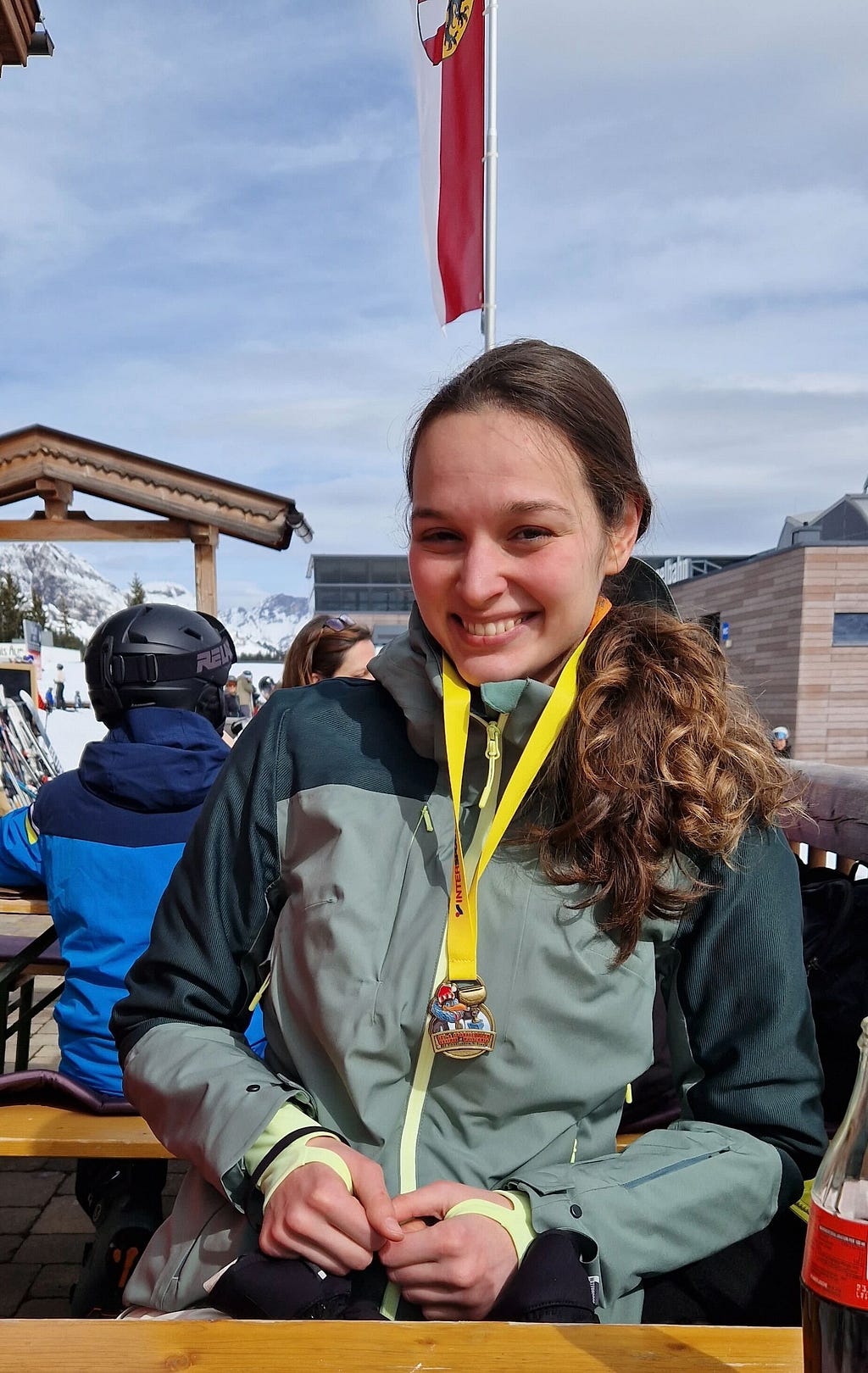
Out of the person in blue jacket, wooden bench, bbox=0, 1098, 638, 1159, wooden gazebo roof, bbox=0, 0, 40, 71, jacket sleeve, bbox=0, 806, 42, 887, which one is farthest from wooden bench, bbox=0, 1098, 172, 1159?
wooden gazebo roof, bbox=0, 0, 40, 71

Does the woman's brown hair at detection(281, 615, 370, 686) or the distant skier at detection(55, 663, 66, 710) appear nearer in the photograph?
the woman's brown hair at detection(281, 615, 370, 686)

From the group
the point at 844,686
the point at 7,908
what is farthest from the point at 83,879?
the point at 844,686

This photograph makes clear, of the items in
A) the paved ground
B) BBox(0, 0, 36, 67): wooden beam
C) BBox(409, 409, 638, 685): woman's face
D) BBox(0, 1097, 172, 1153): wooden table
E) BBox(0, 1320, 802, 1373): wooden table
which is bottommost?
the paved ground

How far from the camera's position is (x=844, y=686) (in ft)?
93.1

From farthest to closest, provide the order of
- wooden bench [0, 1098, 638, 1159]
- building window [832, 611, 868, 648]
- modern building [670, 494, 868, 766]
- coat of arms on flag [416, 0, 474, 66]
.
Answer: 1. building window [832, 611, 868, 648]
2. modern building [670, 494, 868, 766]
3. coat of arms on flag [416, 0, 474, 66]
4. wooden bench [0, 1098, 638, 1159]

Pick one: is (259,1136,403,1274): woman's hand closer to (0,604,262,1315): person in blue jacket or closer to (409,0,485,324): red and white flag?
(0,604,262,1315): person in blue jacket

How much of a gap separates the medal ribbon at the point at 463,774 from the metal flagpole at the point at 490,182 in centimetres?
683

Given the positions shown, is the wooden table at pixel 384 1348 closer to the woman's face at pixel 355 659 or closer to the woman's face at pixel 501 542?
the woman's face at pixel 501 542

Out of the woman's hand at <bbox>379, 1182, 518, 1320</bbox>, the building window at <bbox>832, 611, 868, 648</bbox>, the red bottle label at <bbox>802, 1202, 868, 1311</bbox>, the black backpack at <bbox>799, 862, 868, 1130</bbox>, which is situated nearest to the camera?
the red bottle label at <bbox>802, 1202, 868, 1311</bbox>

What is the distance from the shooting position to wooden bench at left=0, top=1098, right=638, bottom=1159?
8.38 feet

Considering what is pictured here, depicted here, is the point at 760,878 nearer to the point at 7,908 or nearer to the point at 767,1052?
the point at 767,1052

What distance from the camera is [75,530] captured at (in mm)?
8852

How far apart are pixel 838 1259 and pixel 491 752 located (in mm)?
825

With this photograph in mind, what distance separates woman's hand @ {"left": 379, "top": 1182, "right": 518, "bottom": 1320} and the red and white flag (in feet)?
25.2
